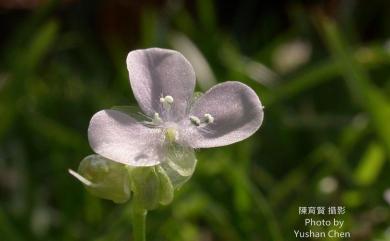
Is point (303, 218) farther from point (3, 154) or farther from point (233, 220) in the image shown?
point (3, 154)

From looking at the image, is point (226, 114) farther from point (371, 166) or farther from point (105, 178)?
point (371, 166)

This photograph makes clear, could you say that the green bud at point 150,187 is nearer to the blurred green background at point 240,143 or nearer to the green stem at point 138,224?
the green stem at point 138,224

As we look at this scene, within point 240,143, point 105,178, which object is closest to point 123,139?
point 105,178

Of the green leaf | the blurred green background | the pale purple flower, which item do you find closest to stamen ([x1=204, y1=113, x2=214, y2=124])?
the pale purple flower

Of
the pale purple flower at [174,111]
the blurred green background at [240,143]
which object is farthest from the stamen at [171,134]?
the blurred green background at [240,143]

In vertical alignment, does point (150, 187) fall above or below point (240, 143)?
below

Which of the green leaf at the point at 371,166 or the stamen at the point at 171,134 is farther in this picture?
the green leaf at the point at 371,166
